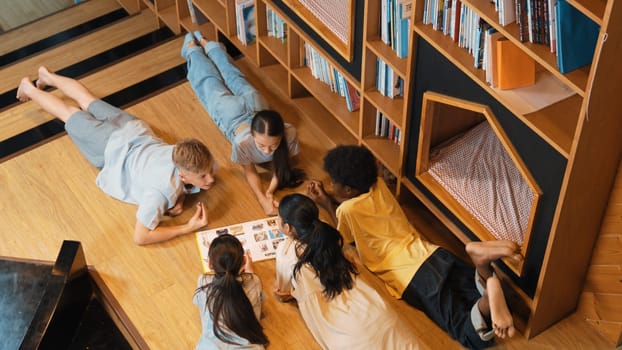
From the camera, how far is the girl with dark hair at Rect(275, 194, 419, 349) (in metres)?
2.85

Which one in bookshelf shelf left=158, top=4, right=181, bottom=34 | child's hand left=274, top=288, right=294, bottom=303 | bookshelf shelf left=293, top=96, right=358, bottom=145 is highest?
bookshelf shelf left=158, top=4, right=181, bottom=34

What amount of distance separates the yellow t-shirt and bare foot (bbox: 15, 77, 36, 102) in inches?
71.6

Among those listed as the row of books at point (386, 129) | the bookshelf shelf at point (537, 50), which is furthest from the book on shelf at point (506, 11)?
the row of books at point (386, 129)

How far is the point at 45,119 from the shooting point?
3994 mm

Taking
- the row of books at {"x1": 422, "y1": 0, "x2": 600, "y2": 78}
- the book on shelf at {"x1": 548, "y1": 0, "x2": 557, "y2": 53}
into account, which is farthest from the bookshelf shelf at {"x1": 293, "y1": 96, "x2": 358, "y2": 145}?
the book on shelf at {"x1": 548, "y1": 0, "x2": 557, "y2": 53}

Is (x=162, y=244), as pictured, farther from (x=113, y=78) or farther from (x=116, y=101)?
(x=113, y=78)

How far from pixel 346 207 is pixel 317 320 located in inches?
18.0

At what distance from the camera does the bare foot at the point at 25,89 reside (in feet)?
13.2

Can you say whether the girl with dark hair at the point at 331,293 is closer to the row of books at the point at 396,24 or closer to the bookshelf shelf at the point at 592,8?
the row of books at the point at 396,24

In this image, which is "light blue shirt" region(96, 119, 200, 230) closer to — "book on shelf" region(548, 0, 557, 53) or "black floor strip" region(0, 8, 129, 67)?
"black floor strip" region(0, 8, 129, 67)

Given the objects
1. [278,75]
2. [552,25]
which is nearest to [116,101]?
[278,75]

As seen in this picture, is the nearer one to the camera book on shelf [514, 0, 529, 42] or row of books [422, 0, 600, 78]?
row of books [422, 0, 600, 78]

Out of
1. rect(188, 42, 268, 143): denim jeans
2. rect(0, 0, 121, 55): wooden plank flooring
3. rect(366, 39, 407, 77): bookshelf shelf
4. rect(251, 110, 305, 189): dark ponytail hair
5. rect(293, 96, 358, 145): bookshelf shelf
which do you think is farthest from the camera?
rect(0, 0, 121, 55): wooden plank flooring

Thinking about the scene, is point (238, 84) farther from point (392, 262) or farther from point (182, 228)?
point (392, 262)
